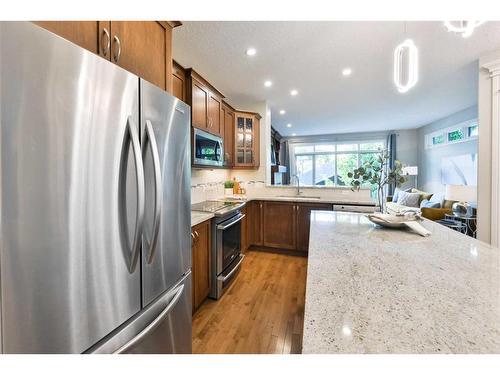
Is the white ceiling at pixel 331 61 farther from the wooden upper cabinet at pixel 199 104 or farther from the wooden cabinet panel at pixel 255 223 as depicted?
the wooden cabinet panel at pixel 255 223

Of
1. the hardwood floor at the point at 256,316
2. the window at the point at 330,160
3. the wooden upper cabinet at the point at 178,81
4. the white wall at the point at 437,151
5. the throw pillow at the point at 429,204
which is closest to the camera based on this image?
the hardwood floor at the point at 256,316

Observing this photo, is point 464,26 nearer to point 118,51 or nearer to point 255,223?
point 118,51

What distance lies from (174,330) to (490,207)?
3.40 m

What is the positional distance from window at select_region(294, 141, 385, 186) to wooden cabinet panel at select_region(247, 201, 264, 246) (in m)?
4.79

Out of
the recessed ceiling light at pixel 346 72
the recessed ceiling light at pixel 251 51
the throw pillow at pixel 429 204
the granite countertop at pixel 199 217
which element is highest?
the recessed ceiling light at pixel 346 72

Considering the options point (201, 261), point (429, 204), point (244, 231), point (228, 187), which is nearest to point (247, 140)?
point (228, 187)

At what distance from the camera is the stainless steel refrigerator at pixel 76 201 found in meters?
0.56

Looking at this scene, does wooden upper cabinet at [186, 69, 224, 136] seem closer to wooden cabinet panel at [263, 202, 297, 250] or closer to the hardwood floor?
wooden cabinet panel at [263, 202, 297, 250]

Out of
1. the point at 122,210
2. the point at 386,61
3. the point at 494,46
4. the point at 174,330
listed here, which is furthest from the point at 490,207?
the point at 122,210

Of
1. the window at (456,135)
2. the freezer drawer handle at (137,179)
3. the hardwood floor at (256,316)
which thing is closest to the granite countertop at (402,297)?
the freezer drawer handle at (137,179)

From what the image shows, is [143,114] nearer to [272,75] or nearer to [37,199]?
[37,199]

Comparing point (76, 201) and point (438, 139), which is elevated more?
point (438, 139)

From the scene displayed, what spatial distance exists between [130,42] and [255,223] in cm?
289

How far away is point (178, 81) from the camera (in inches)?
88.7
